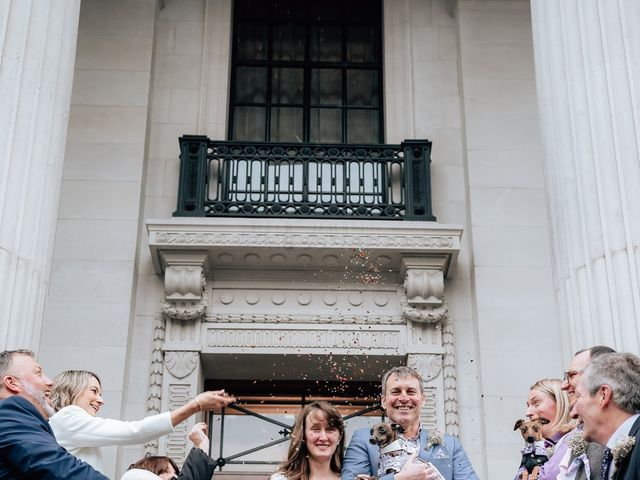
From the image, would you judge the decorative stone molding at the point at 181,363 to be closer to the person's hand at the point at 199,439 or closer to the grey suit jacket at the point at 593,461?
the person's hand at the point at 199,439

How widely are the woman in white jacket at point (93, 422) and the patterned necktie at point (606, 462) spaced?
197 cm

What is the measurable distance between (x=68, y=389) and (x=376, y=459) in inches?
74.3

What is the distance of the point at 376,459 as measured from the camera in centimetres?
601

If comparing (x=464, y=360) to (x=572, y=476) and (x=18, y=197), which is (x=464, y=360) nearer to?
(x=18, y=197)

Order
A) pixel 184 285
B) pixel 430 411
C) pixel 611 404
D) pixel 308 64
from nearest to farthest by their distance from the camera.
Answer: pixel 611 404 → pixel 430 411 → pixel 184 285 → pixel 308 64

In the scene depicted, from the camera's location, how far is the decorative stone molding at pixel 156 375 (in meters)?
11.3

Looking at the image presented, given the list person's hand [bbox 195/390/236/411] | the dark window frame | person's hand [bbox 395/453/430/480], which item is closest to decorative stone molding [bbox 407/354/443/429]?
the dark window frame

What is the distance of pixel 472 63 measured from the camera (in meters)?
13.3

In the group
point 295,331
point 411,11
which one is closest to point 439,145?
point 411,11

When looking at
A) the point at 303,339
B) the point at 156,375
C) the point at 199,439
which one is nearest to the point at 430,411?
the point at 303,339

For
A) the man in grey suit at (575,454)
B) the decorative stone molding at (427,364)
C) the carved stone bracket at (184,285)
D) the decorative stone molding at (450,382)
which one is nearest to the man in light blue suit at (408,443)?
the man in grey suit at (575,454)

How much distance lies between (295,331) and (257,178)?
6.66 ft

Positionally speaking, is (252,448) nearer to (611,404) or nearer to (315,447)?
(315,447)

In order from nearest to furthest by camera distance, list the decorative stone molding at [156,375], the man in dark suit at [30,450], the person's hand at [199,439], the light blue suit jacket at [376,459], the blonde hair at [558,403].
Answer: the man in dark suit at [30,450] → the person's hand at [199,439] → the light blue suit jacket at [376,459] → the blonde hair at [558,403] → the decorative stone molding at [156,375]
